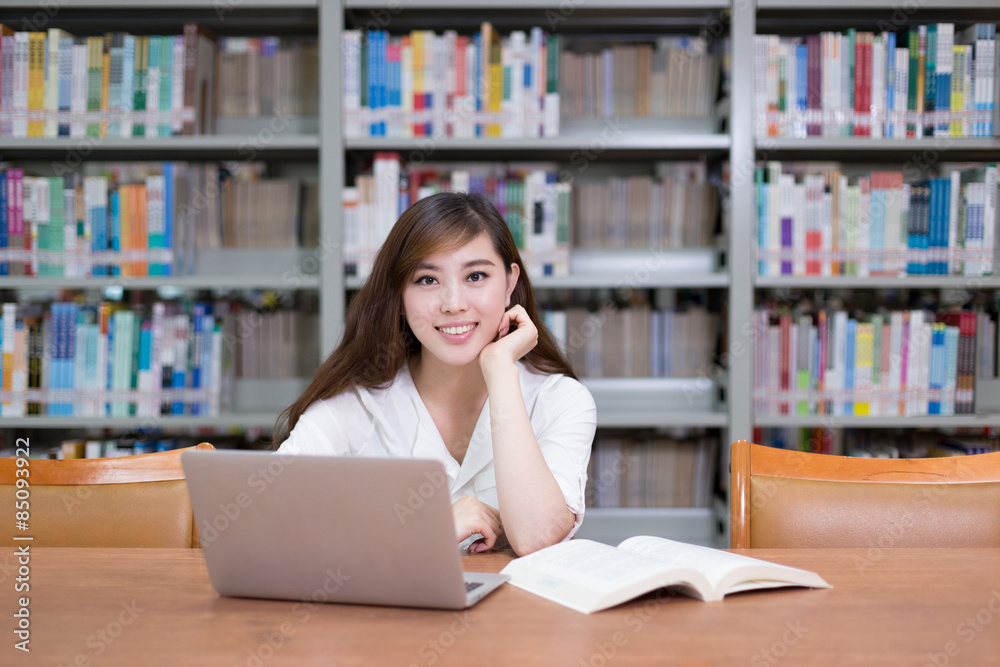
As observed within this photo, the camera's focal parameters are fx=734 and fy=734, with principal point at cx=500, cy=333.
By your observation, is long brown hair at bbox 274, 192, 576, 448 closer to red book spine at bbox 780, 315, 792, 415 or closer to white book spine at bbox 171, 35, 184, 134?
red book spine at bbox 780, 315, 792, 415

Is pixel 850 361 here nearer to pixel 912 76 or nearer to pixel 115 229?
pixel 912 76

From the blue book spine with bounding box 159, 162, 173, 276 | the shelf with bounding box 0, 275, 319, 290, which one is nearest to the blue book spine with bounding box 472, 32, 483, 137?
the shelf with bounding box 0, 275, 319, 290

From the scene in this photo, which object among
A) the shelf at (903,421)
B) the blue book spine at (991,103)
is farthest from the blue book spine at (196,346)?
the blue book spine at (991,103)

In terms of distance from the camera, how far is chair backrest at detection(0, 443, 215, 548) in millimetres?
1144

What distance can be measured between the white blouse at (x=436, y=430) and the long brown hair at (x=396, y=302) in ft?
0.10

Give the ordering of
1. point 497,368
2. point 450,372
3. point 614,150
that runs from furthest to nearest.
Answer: point 614,150 < point 450,372 < point 497,368

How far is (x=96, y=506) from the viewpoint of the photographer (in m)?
1.16

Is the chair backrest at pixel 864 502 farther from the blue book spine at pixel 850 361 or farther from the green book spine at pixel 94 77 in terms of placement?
the green book spine at pixel 94 77

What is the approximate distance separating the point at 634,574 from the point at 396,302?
2.64 feet

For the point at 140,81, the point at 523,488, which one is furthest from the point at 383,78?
the point at 523,488

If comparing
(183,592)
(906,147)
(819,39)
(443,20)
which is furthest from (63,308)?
(906,147)

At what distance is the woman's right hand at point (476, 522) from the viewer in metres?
1.09
